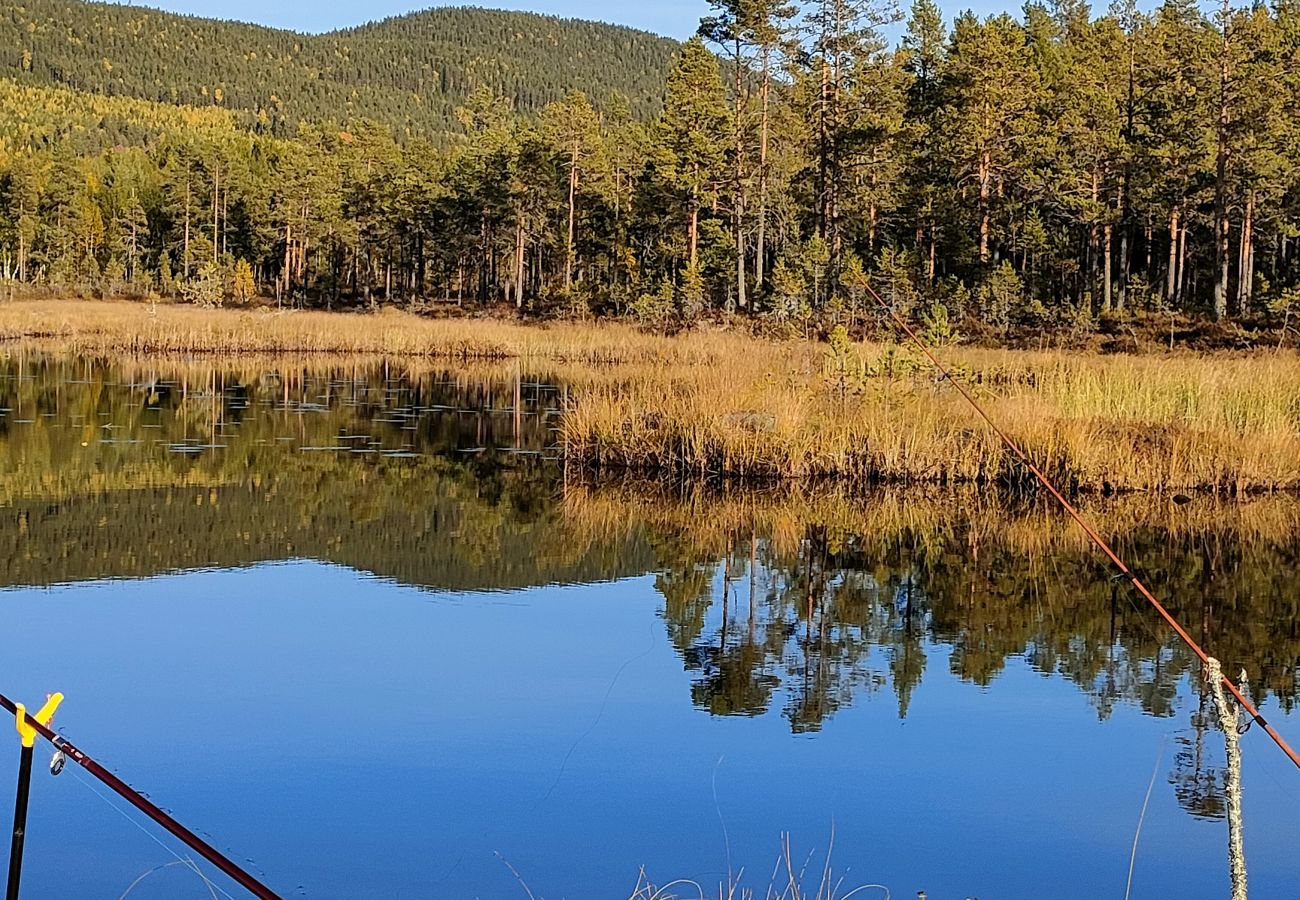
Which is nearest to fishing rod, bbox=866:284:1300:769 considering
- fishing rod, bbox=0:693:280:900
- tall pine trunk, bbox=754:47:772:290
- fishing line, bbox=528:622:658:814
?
fishing rod, bbox=0:693:280:900

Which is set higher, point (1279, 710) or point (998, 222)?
point (998, 222)

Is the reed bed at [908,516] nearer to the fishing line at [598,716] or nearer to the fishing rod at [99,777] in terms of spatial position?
the fishing line at [598,716]

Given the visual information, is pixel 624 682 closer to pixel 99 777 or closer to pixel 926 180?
pixel 99 777

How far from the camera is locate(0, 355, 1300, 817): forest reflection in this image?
9789mm

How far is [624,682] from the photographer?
30.3 feet

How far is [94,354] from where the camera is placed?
3825 centimetres

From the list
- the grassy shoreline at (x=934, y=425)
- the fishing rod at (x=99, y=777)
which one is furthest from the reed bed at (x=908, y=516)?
the fishing rod at (x=99, y=777)

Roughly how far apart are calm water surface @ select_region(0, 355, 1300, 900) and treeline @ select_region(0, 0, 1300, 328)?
24077mm

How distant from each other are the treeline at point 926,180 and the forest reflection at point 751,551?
72.2 ft

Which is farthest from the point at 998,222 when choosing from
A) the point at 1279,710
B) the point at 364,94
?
the point at 364,94

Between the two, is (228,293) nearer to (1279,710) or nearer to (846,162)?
(846,162)

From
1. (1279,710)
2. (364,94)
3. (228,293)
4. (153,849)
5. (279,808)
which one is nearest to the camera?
(153,849)

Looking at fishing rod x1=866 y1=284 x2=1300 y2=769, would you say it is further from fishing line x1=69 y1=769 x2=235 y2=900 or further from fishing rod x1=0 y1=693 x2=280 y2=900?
fishing line x1=69 y1=769 x2=235 y2=900

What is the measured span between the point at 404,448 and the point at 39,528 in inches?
304
